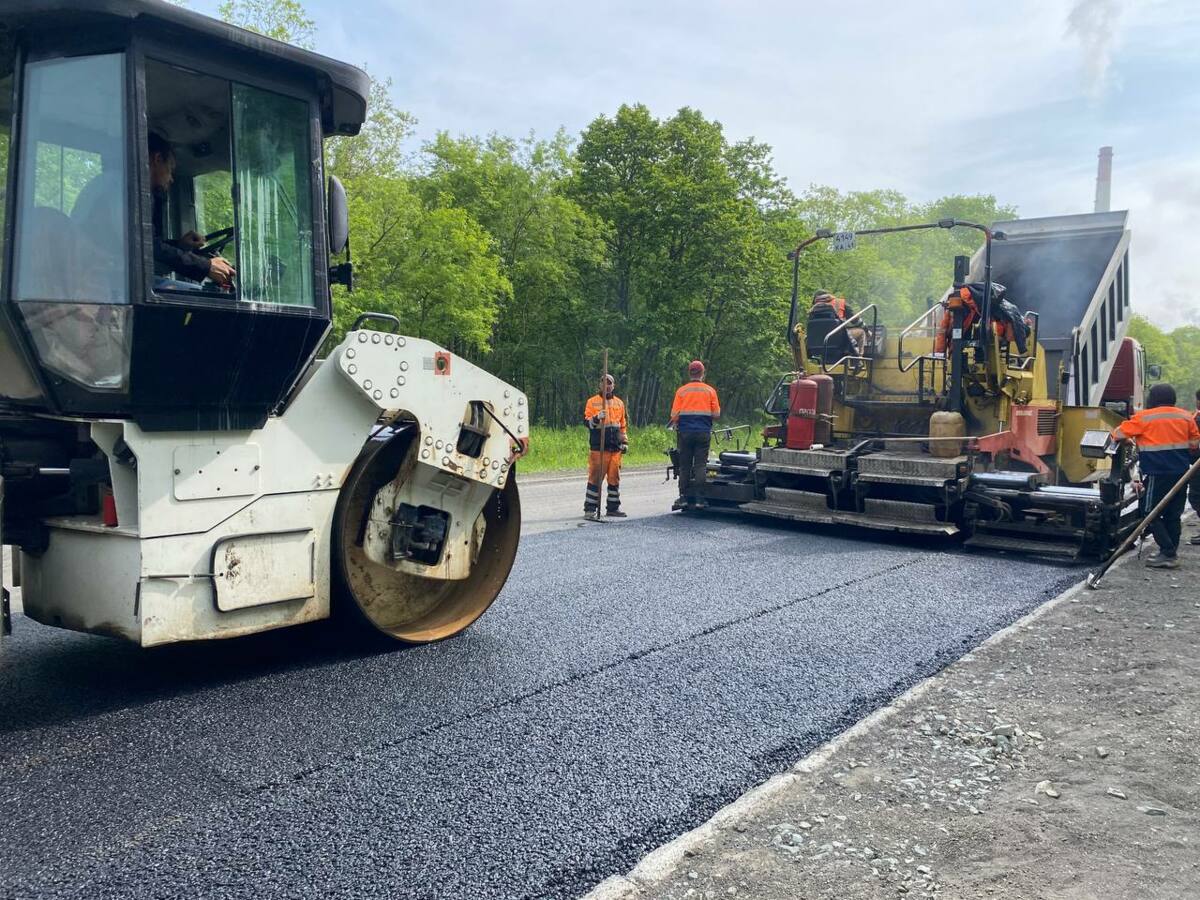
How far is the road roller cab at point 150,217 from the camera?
3.02 m

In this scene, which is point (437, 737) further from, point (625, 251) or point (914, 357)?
point (625, 251)

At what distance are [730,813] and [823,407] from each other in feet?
21.5

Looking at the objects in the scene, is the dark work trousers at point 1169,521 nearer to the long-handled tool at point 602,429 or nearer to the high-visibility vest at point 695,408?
the high-visibility vest at point 695,408

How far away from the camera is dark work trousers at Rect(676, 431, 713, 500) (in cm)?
898

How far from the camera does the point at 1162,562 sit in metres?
6.84

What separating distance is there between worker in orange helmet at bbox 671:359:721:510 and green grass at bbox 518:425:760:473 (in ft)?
14.6

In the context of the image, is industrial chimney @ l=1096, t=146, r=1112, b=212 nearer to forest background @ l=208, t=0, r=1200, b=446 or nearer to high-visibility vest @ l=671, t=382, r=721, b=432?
forest background @ l=208, t=0, r=1200, b=446

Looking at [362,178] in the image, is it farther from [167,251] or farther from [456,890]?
[456,890]

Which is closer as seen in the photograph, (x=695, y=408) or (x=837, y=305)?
(x=695, y=408)

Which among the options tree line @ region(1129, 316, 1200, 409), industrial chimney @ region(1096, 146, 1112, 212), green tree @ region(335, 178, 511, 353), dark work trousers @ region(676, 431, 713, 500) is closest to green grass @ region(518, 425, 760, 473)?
green tree @ region(335, 178, 511, 353)

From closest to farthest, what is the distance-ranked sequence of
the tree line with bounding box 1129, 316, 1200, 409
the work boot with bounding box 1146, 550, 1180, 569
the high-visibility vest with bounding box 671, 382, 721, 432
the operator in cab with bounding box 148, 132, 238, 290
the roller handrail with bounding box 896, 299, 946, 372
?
1. the operator in cab with bounding box 148, 132, 238, 290
2. the work boot with bounding box 1146, 550, 1180, 569
3. the roller handrail with bounding box 896, 299, 946, 372
4. the high-visibility vest with bounding box 671, 382, 721, 432
5. the tree line with bounding box 1129, 316, 1200, 409

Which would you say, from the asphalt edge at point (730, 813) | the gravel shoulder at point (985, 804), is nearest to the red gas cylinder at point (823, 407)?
the gravel shoulder at point (985, 804)

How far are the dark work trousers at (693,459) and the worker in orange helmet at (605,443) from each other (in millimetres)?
578

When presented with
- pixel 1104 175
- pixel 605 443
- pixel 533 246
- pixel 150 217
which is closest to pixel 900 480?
pixel 605 443
